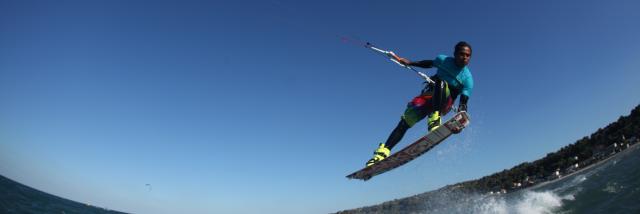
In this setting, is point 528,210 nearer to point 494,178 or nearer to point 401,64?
point 401,64

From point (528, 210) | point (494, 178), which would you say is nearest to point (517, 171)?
point (494, 178)

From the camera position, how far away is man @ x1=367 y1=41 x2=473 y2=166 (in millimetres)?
9766

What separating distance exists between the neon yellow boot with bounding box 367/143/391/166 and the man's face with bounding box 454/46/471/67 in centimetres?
281

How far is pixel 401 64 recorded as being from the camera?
34.5 ft

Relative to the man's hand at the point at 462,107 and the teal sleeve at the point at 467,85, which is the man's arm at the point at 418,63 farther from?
the man's hand at the point at 462,107

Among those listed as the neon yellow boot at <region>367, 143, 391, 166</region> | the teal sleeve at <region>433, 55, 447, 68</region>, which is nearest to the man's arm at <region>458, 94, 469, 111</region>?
the teal sleeve at <region>433, 55, 447, 68</region>

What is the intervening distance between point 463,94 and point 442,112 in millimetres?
683

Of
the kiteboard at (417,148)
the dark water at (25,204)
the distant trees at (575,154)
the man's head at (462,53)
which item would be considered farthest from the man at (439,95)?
the distant trees at (575,154)

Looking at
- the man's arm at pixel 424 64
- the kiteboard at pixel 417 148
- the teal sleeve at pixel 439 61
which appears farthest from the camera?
the man's arm at pixel 424 64

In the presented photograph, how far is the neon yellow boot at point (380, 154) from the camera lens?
9898 mm

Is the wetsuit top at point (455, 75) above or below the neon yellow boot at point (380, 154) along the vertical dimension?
above

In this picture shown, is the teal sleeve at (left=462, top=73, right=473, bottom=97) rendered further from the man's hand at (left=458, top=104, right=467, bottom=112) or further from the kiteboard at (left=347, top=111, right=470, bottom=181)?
the kiteboard at (left=347, top=111, right=470, bottom=181)

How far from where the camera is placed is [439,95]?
974cm

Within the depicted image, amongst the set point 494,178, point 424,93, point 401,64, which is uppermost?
point 401,64
